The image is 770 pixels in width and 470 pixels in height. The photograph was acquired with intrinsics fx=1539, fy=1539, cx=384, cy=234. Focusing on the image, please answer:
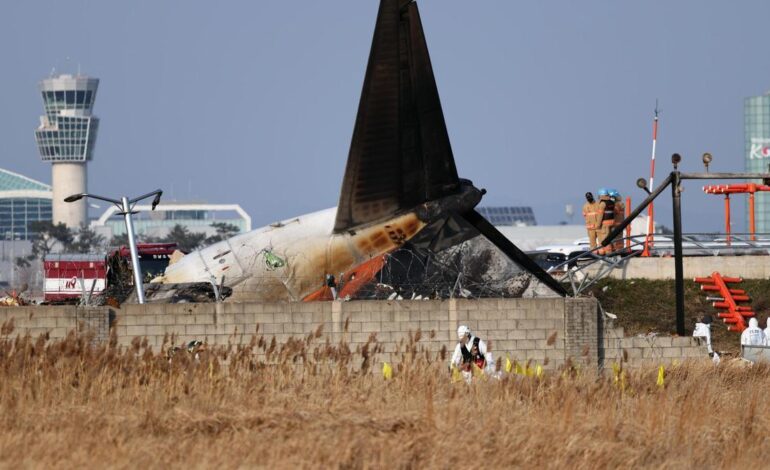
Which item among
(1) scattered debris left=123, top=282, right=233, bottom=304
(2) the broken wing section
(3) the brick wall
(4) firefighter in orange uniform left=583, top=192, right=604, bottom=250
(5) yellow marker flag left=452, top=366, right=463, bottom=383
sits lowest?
(5) yellow marker flag left=452, top=366, right=463, bottom=383

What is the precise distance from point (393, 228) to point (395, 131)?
2451 mm

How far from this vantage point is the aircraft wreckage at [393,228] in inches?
1487

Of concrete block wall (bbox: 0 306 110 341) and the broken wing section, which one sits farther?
the broken wing section

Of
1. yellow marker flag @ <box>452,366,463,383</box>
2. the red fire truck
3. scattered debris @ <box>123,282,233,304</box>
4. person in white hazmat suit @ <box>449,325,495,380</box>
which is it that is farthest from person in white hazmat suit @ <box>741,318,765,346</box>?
the red fire truck

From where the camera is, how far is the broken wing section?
3775 cm

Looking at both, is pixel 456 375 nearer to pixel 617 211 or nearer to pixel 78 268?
pixel 617 211

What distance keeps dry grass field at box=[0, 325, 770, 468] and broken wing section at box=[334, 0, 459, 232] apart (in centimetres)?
1281

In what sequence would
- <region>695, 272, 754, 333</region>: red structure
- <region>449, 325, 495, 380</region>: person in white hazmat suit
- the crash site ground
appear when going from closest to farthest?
<region>449, 325, 495, 380</region>: person in white hazmat suit
the crash site ground
<region>695, 272, 754, 333</region>: red structure

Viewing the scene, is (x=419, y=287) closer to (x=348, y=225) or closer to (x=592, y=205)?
(x=348, y=225)

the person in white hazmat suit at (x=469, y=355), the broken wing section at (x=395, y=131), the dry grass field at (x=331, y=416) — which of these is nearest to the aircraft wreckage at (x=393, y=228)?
the broken wing section at (x=395, y=131)

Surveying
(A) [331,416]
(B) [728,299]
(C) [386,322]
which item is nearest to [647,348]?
(C) [386,322]

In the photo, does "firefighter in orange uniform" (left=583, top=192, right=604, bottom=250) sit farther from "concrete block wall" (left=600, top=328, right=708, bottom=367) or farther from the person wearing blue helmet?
"concrete block wall" (left=600, top=328, right=708, bottom=367)

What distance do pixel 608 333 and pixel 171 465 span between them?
1820cm

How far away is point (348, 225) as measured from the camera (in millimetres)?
38531
